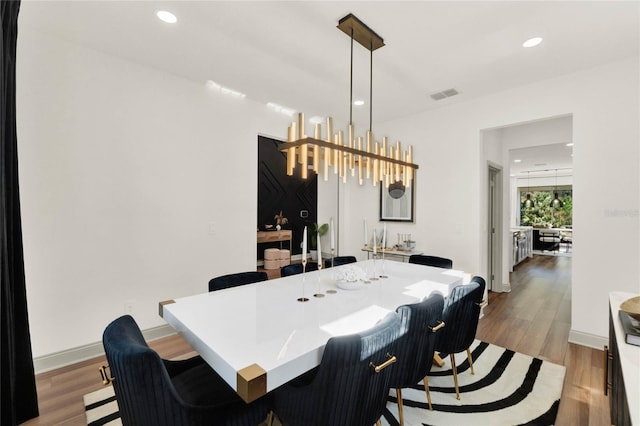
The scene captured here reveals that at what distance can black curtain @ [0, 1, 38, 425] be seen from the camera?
1.70 meters

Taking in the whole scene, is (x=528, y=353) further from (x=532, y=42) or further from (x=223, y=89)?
(x=223, y=89)

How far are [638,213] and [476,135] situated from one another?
5.69 feet

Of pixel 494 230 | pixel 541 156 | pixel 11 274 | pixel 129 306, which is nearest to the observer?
pixel 11 274

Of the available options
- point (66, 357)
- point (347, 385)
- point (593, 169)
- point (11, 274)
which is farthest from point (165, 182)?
point (593, 169)

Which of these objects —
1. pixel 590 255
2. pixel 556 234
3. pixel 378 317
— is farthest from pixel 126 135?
pixel 556 234

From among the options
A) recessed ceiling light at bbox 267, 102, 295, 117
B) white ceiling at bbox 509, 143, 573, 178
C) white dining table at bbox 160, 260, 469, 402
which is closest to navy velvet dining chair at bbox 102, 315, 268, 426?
white dining table at bbox 160, 260, 469, 402

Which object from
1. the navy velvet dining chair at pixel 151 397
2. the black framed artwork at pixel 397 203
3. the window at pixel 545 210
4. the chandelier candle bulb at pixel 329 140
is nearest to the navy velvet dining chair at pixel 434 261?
the black framed artwork at pixel 397 203

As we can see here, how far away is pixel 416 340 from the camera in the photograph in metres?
1.58

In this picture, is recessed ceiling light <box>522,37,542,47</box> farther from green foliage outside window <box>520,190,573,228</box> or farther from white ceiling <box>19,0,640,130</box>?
green foliage outside window <box>520,190,573,228</box>

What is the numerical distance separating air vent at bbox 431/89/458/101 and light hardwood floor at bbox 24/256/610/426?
281cm

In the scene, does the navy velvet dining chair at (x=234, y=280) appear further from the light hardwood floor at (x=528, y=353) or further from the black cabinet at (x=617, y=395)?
the black cabinet at (x=617, y=395)

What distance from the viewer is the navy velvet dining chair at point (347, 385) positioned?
115 centimetres

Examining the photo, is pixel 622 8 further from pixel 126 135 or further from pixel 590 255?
pixel 126 135

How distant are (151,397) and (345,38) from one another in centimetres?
267
